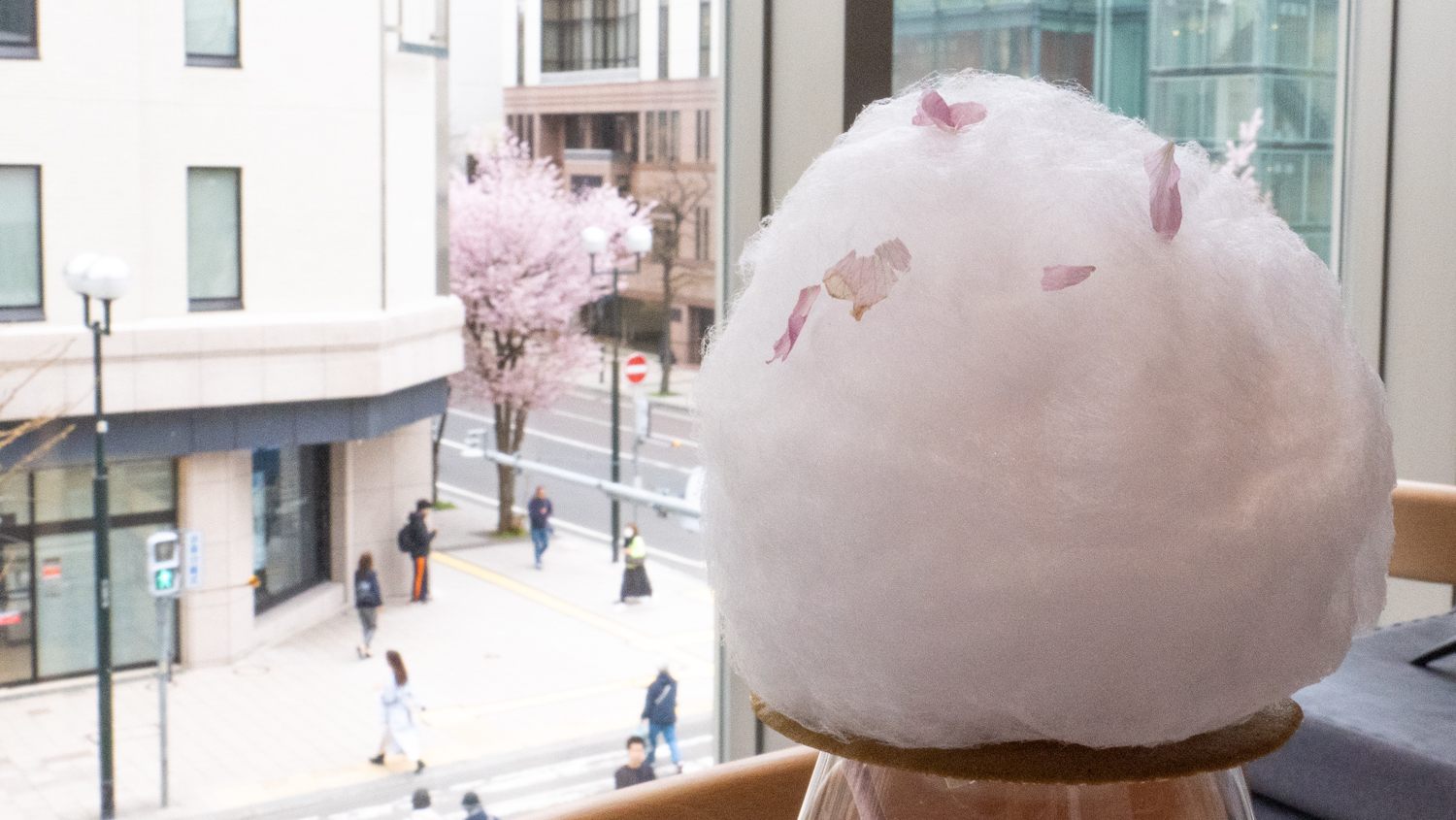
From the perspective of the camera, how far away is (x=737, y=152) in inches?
78.8

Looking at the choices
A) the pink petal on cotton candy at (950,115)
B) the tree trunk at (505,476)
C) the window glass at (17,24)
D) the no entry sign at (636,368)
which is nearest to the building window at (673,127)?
the no entry sign at (636,368)

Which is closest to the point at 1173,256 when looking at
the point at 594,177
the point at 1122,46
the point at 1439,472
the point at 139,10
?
the point at 139,10

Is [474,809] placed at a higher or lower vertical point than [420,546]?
lower

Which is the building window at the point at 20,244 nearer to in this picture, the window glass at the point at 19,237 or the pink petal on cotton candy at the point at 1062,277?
the window glass at the point at 19,237

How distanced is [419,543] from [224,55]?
71 centimetres

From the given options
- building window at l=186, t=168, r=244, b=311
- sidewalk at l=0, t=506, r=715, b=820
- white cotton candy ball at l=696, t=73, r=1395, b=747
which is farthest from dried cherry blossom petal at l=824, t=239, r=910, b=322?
building window at l=186, t=168, r=244, b=311

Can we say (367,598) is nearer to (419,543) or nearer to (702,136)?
(419,543)

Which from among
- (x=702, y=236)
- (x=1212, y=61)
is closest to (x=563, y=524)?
(x=702, y=236)

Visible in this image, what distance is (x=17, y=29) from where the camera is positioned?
1653 millimetres

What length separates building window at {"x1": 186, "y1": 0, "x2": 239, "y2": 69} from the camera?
5.90ft

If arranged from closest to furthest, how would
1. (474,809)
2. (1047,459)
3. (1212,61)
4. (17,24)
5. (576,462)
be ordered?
1. (1047,459)
2. (17,24)
3. (474,809)
4. (576,462)
5. (1212,61)

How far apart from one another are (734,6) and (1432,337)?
1.74 m

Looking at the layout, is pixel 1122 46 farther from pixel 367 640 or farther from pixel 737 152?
pixel 367 640

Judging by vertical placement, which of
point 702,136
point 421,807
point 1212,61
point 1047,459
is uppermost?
point 1212,61
